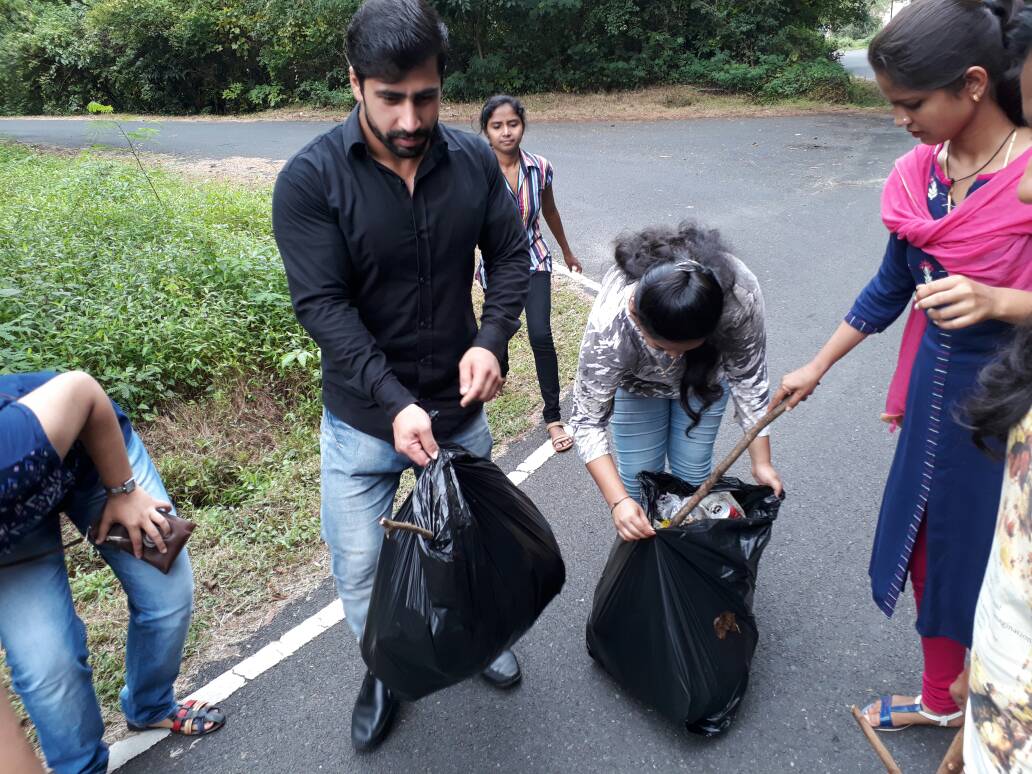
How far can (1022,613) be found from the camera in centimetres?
101

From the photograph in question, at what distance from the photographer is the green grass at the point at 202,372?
3115mm

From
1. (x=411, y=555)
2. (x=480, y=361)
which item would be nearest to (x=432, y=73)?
(x=480, y=361)

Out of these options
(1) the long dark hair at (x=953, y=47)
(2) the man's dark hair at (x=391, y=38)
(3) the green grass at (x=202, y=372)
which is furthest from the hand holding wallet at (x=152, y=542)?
(1) the long dark hair at (x=953, y=47)

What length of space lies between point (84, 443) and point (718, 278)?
1.75 meters

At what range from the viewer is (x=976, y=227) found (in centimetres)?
173

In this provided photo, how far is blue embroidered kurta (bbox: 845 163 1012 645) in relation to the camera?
1.81m

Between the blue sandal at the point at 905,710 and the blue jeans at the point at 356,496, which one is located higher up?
the blue jeans at the point at 356,496

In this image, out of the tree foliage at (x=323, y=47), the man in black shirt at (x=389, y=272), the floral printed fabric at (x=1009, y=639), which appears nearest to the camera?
the floral printed fabric at (x=1009, y=639)

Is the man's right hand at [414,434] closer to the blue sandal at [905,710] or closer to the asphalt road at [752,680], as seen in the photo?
the asphalt road at [752,680]

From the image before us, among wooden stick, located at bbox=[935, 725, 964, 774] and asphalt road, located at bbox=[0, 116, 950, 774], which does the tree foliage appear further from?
wooden stick, located at bbox=[935, 725, 964, 774]

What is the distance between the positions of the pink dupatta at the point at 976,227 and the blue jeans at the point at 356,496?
1297 millimetres

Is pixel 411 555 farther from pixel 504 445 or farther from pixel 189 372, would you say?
pixel 189 372

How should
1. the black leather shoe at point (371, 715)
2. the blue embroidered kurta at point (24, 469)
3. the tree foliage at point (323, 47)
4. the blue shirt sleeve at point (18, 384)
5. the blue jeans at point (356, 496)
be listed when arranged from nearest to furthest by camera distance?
the blue embroidered kurta at point (24, 469), the blue shirt sleeve at point (18, 384), the blue jeans at point (356, 496), the black leather shoe at point (371, 715), the tree foliage at point (323, 47)

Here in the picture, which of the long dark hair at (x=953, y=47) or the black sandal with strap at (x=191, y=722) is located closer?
the long dark hair at (x=953, y=47)
